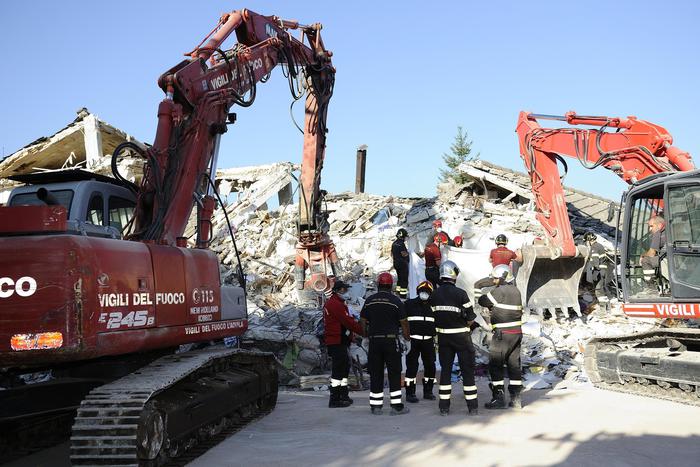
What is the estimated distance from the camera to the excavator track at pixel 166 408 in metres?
5.85

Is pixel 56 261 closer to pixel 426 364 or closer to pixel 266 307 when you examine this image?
pixel 426 364

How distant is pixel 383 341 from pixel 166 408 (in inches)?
141

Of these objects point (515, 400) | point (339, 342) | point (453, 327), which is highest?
point (453, 327)

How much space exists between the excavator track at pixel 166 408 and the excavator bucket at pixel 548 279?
697cm

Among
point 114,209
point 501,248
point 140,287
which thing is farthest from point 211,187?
point 501,248

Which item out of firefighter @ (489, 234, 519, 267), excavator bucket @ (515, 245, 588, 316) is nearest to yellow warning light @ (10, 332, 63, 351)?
firefighter @ (489, 234, 519, 267)

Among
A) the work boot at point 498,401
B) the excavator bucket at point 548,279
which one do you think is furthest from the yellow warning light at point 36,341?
the excavator bucket at point 548,279

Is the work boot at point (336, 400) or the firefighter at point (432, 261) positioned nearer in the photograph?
the work boot at point (336, 400)

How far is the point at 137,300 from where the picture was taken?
21.2ft

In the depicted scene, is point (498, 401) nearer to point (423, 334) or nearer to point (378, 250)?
point (423, 334)

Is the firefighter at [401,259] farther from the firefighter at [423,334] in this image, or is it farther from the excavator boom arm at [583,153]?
the firefighter at [423,334]

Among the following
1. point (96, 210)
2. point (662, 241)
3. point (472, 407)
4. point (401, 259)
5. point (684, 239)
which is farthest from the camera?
point (401, 259)

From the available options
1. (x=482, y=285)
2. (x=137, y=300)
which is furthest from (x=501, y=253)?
(x=137, y=300)

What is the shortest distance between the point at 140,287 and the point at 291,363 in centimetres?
601
